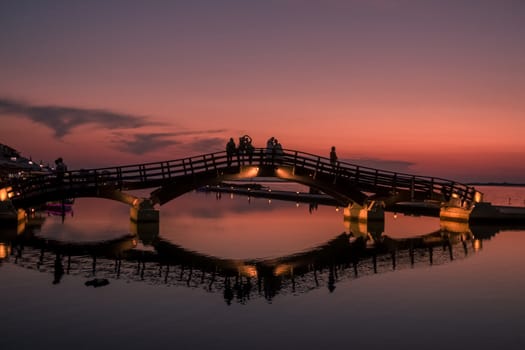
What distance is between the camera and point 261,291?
63.6 ft

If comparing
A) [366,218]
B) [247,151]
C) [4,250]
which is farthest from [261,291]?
[366,218]

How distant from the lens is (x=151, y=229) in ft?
128

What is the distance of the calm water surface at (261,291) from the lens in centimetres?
1405

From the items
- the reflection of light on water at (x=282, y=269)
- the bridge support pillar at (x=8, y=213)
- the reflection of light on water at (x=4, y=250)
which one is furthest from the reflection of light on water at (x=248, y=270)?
the bridge support pillar at (x=8, y=213)

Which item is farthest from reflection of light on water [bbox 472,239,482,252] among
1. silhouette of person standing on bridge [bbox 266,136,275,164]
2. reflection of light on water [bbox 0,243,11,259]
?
reflection of light on water [bbox 0,243,11,259]

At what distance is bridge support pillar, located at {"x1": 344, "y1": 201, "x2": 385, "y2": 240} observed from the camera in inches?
1609

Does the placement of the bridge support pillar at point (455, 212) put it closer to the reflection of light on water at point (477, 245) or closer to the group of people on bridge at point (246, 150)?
the reflection of light on water at point (477, 245)

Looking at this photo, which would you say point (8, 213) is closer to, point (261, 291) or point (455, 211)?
point (261, 291)

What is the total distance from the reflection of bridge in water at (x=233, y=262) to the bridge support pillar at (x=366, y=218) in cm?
→ 573

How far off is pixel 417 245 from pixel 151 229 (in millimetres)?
18747

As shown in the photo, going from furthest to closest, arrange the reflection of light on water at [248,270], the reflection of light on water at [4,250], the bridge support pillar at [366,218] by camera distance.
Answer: the bridge support pillar at [366,218] → the reflection of light on water at [4,250] → the reflection of light on water at [248,270]

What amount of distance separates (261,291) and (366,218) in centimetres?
2616

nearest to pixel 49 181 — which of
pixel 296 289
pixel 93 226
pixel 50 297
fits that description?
pixel 93 226

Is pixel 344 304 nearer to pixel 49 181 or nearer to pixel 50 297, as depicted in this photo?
pixel 50 297
